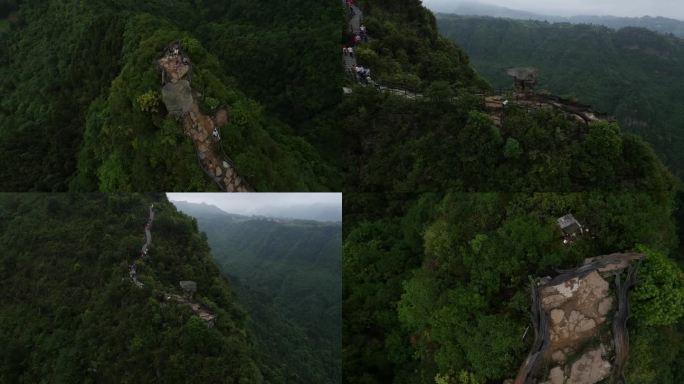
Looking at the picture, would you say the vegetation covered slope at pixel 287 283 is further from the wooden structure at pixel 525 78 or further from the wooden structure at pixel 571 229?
the wooden structure at pixel 525 78

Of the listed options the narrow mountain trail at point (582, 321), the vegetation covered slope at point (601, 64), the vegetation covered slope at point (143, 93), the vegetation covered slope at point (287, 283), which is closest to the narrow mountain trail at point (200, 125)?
the vegetation covered slope at point (143, 93)

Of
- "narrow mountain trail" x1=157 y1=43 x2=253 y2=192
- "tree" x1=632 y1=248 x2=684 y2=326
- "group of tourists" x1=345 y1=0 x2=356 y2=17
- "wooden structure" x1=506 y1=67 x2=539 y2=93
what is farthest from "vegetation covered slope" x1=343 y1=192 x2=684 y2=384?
"group of tourists" x1=345 y1=0 x2=356 y2=17

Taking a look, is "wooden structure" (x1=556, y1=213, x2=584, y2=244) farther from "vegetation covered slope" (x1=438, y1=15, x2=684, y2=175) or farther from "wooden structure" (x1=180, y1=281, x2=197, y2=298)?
"vegetation covered slope" (x1=438, y1=15, x2=684, y2=175)

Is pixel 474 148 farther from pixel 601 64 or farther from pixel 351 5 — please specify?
pixel 601 64

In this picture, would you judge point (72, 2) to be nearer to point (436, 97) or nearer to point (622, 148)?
point (436, 97)

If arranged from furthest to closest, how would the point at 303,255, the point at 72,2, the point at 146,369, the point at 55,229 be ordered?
the point at 72,2 → the point at 303,255 → the point at 55,229 → the point at 146,369

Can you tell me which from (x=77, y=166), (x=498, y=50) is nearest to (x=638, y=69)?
(x=498, y=50)
